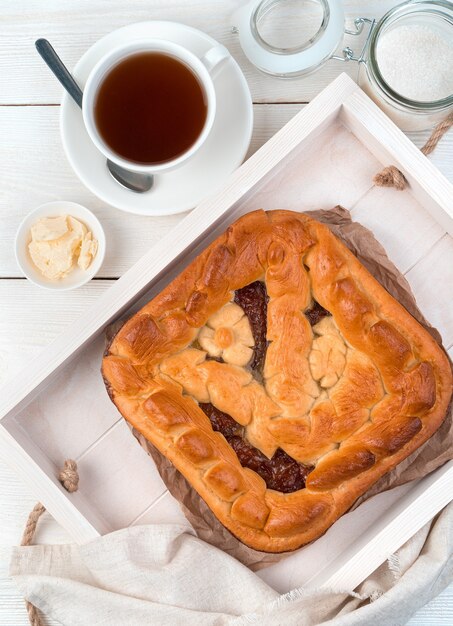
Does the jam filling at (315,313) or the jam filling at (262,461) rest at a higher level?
the jam filling at (315,313)

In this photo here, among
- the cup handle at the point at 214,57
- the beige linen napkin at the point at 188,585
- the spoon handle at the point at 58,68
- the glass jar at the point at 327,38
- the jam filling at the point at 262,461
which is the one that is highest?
the glass jar at the point at 327,38

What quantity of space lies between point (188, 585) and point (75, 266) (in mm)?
807

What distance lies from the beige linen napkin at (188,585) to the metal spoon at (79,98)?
32.0 inches

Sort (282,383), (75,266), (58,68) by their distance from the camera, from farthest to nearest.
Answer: (75,266)
(58,68)
(282,383)

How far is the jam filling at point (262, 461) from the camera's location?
156 centimetres

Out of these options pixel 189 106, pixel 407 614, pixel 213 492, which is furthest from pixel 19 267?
pixel 407 614

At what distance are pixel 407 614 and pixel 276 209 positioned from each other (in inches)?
38.1

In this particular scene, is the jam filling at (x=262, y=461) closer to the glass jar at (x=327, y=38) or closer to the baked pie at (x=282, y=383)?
the baked pie at (x=282, y=383)

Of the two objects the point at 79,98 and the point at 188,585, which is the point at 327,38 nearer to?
the point at 79,98

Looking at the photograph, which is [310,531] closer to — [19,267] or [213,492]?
[213,492]

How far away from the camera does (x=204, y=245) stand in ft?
5.53

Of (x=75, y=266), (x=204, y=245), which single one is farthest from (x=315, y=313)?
(x=75, y=266)

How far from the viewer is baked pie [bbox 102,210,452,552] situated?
1.52 m

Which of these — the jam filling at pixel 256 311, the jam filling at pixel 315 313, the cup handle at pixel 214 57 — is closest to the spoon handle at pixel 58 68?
the cup handle at pixel 214 57
